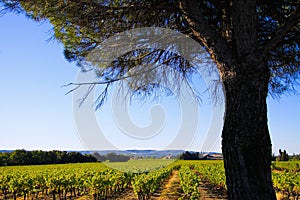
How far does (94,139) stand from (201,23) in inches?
96.6

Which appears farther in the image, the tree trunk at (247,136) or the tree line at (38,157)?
the tree line at (38,157)

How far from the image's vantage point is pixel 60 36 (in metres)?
6.07

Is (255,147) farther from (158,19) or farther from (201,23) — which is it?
(158,19)

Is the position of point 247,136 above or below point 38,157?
above

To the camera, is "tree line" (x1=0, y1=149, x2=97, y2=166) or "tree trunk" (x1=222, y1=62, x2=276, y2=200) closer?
"tree trunk" (x1=222, y1=62, x2=276, y2=200)

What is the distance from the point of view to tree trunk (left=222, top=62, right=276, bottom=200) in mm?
3715

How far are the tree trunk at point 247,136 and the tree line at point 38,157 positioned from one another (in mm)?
45640

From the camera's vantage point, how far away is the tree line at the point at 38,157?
45.8m

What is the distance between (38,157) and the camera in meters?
49.3

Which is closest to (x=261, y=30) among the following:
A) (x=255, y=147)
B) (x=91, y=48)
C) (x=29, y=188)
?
(x=255, y=147)

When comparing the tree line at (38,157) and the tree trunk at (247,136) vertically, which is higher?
the tree trunk at (247,136)

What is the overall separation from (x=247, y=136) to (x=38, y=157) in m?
49.2

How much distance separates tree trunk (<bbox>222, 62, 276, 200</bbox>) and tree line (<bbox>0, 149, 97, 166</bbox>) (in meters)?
45.6

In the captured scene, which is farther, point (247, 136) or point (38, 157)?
point (38, 157)
